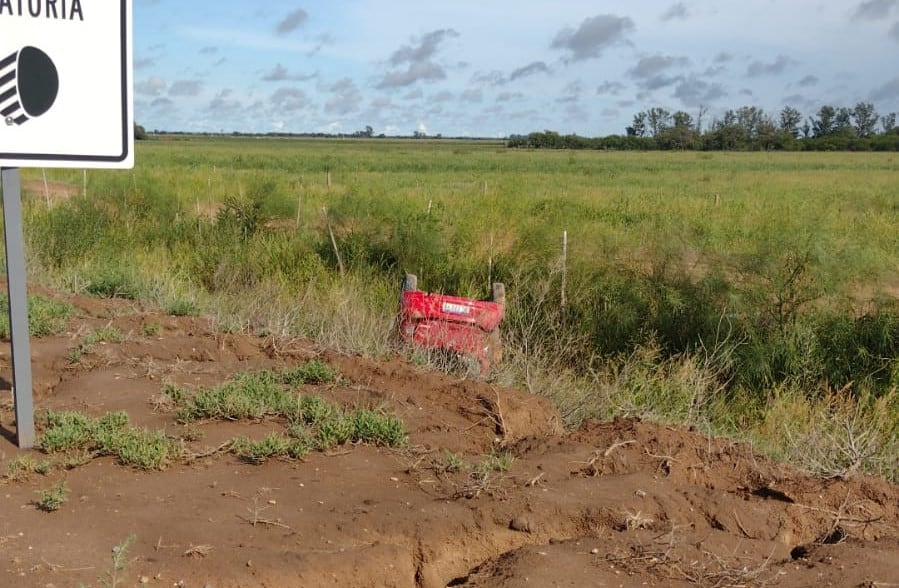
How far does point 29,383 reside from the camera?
453 centimetres

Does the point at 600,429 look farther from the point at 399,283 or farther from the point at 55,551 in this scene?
the point at 399,283

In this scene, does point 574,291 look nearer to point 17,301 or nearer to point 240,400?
point 240,400

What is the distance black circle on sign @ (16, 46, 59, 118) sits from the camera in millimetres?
4312

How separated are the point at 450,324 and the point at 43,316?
3.22 meters

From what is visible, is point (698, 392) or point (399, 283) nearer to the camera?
point (698, 392)

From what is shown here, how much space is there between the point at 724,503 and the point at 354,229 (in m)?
10.8

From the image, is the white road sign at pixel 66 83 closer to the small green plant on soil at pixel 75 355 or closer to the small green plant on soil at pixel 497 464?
the small green plant on soil at pixel 75 355

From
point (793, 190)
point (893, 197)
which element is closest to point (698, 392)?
point (893, 197)

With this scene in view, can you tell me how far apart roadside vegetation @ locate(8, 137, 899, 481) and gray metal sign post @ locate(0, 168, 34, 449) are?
0.92 m

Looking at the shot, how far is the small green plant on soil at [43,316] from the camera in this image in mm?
6785

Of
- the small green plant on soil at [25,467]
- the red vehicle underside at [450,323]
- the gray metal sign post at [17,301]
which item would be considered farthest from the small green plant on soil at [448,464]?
the red vehicle underside at [450,323]

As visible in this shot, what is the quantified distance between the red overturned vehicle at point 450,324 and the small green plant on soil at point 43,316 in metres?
2.71

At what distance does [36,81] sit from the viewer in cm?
435

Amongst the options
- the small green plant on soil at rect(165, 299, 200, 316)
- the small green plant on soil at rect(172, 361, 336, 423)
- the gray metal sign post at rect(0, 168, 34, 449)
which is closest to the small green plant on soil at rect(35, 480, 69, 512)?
the gray metal sign post at rect(0, 168, 34, 449)
